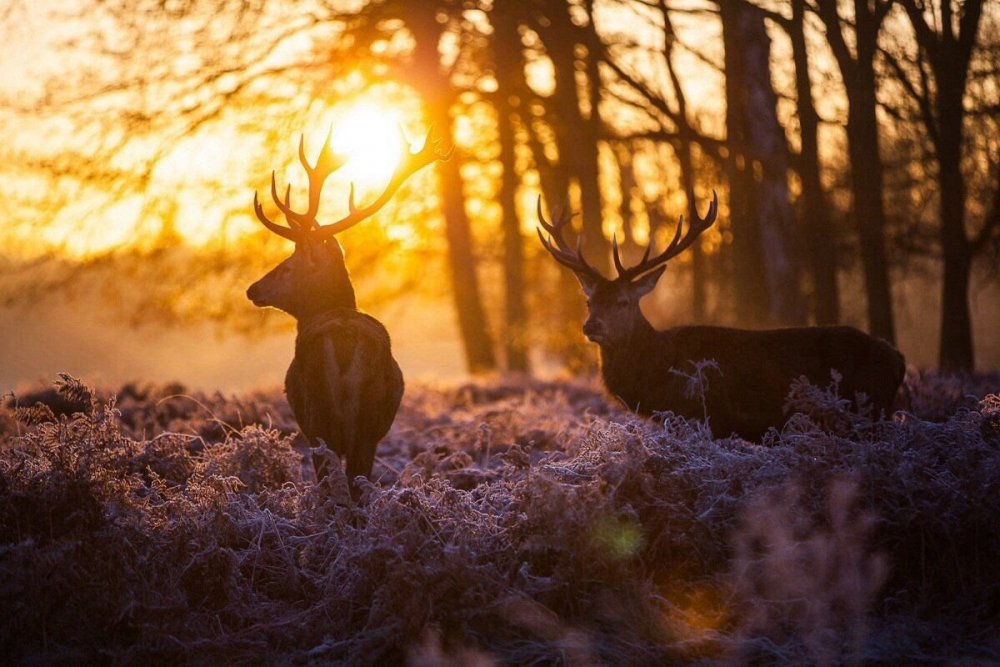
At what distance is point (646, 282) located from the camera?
347 inches

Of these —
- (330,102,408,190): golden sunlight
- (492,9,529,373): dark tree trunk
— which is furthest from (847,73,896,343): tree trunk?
(330,102,408,190): golden sunlight

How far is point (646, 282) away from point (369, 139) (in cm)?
800

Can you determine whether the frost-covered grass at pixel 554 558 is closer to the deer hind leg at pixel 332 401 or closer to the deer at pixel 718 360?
the deer hind leg at pixel 332 401

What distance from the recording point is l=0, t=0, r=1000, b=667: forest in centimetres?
529

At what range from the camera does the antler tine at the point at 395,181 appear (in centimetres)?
858

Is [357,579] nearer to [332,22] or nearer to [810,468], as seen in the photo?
[810,468]

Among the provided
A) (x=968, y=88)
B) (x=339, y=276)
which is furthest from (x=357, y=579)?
(x=968, y=88)

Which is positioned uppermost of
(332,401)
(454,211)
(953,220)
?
(454,211)

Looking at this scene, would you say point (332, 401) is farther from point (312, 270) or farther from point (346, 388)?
point (312, 270)

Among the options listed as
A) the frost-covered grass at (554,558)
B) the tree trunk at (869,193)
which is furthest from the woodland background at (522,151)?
the frost-covered grass at (554,558)

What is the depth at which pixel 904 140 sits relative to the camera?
15367 mm

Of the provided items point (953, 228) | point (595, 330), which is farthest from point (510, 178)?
point (595, 330)

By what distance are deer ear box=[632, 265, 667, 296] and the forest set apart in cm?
3

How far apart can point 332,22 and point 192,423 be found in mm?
9552
